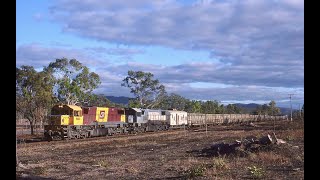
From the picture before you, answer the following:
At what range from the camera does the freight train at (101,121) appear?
115ft

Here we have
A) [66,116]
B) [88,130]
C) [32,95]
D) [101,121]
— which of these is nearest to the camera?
[66,116]

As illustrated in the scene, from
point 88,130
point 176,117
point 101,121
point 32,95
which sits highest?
point 32,95

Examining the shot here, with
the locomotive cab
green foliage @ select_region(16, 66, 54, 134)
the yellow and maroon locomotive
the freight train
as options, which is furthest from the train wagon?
the locomotive cab

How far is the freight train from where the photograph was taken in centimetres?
3512

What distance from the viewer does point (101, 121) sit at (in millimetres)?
40812

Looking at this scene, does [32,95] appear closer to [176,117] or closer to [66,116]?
[66,116]

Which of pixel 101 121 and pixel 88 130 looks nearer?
pixel 88 130

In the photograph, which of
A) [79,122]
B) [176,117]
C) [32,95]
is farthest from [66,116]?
[176,117]

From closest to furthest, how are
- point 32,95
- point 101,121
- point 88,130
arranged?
point 88,130 → point 101,121 → point 32,95

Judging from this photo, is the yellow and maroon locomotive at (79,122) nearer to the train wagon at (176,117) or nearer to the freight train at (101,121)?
the freight train at (101,121)

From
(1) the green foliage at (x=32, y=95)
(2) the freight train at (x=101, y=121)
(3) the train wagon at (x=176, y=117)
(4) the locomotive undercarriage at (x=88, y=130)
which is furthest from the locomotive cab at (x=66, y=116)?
(3) the train wagon at (x=176, y=117)

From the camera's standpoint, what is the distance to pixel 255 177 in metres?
11.7
